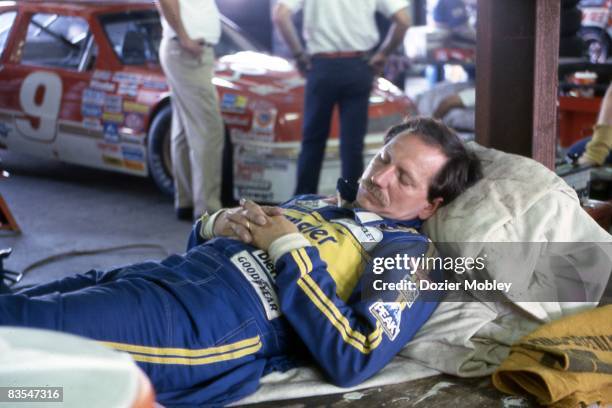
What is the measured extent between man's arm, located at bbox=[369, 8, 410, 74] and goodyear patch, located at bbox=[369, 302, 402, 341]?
3.57 metres

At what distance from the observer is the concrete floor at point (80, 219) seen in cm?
516

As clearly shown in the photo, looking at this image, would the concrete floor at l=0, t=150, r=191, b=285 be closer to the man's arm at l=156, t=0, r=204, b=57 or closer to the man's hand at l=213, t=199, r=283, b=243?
the man's arm at l=156, t=0, r=204, b=57

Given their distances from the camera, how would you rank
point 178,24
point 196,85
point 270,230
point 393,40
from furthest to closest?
point 393,40 → point 196,85 → point 178,24 → point 270,230

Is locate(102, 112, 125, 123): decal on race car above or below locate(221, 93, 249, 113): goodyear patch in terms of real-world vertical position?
below

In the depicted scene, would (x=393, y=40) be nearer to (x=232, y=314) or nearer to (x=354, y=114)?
(x=354, y=114)

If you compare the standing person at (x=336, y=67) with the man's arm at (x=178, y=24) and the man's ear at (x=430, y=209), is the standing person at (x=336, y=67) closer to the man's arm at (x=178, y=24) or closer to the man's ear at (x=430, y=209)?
the man's arm at (x=178, y=24)

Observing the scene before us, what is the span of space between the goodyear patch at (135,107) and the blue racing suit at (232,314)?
3735 millimetres

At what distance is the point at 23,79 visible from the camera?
6.72 metres

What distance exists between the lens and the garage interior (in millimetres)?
2389

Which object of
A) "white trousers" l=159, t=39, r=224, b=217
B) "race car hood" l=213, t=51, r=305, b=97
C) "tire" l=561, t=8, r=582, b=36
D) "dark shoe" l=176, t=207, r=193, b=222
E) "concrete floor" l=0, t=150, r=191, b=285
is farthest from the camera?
"tire" l=561, t=8, r=582, b=36

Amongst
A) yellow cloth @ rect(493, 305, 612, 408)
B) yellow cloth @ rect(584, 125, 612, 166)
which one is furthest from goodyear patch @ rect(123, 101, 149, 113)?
yellow cloth @ rect(493, 305, 612, 408)

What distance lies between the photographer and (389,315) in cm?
234

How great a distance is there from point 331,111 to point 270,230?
327cm

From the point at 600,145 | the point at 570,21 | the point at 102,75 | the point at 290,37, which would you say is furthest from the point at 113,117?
the point at 570,21
